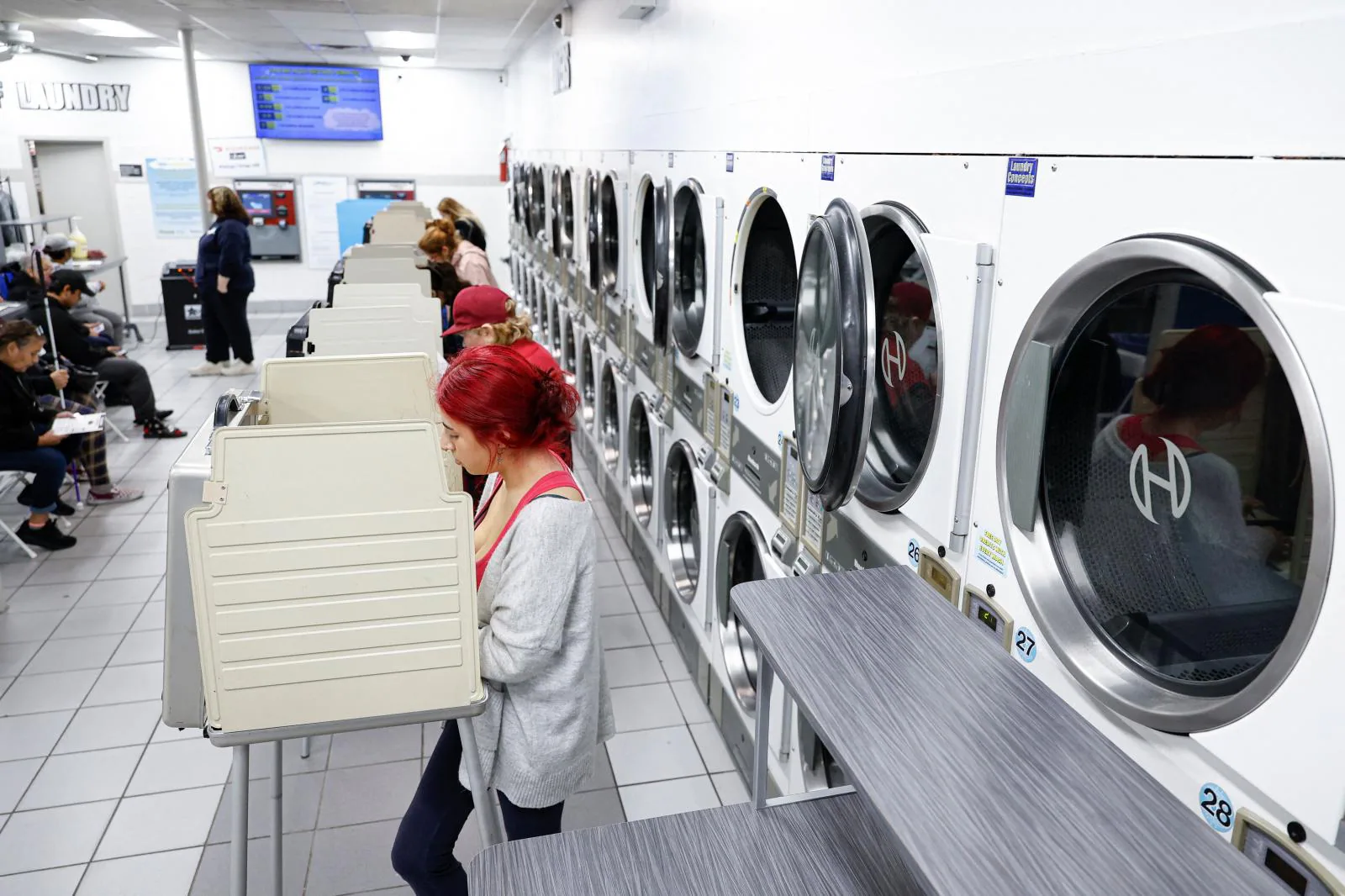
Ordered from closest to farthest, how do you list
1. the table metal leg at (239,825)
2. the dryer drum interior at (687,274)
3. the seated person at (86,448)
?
the table metal leg at (239,825) < the dryer drum interior at (687,274) < the seated person at (86,448)

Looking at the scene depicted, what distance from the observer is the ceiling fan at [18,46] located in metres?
8.25

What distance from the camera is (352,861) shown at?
2791 millimetres

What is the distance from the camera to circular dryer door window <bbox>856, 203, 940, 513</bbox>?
76.5 inches

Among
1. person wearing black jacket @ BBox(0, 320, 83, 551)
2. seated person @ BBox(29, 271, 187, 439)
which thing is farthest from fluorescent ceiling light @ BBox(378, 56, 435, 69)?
person wearing black jacket @ BBox(0, 320, 83, 551)

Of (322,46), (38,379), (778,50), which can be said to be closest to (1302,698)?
(778,50)

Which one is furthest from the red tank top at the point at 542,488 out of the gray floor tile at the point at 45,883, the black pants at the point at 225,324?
the black pants at the point at 225,324

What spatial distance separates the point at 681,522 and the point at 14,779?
258 cm

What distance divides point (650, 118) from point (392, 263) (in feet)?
6.54

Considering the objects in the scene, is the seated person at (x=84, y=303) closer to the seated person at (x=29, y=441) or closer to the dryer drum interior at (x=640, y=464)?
the seated person at (x=29, y=441)

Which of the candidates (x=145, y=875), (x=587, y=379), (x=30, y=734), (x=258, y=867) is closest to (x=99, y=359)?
(x=587, y=379)

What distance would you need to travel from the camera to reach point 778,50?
2648 mm

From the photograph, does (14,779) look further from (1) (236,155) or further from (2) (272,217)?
(1) (236,155)

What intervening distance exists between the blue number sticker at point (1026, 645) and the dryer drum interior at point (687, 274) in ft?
6.71

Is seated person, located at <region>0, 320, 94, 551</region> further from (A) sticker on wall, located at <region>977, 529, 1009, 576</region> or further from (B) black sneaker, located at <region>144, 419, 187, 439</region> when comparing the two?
(A) sticker on wall, located at <region>977, 529, 1009, 576</region>
